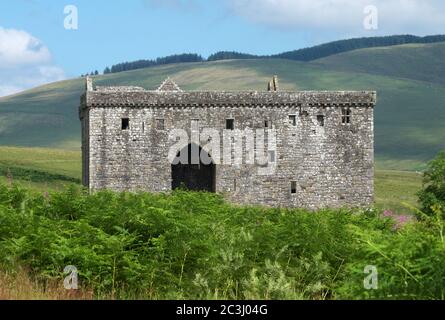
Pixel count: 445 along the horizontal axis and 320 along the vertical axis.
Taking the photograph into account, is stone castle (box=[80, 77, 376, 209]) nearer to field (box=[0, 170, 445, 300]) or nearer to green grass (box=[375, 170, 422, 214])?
green grass (box=[375, 170, 422, 214])

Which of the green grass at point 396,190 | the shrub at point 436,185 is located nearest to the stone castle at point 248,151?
the shrub at point 436,185

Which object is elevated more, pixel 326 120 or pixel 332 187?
pixel 326 120

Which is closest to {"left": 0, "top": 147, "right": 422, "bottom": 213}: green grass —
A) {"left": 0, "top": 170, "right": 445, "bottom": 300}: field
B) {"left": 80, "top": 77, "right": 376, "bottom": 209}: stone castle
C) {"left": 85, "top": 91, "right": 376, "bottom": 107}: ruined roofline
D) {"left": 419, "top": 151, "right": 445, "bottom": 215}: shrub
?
{"left": 80, "top": 77, "right": 376, "bottom": 209}: stone castle

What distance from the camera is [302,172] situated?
204ft

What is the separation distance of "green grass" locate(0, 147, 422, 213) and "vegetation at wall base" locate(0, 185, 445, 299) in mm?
63039

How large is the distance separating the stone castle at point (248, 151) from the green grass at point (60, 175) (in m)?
24.2

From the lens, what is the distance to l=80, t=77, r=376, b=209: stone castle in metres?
61.6

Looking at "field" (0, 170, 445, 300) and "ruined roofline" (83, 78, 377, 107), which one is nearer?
"field" (0, 170, 445, 300)

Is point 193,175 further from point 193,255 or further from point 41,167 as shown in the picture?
point 41,167
